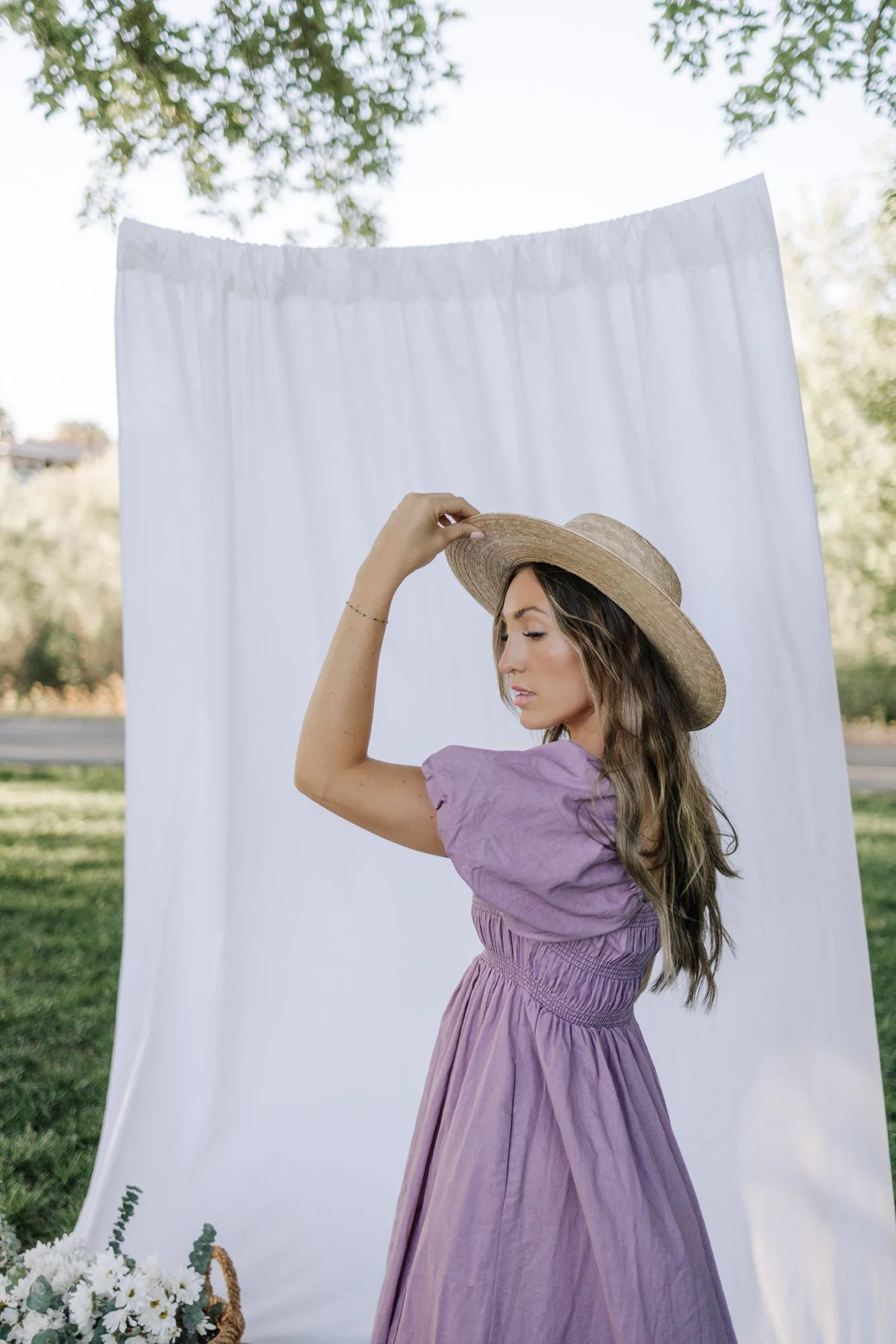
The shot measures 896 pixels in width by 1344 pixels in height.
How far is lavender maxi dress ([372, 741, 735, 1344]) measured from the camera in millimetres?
1239

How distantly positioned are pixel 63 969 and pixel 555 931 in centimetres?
355

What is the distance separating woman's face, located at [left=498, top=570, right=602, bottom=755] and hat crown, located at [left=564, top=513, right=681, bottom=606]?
0.10 metres

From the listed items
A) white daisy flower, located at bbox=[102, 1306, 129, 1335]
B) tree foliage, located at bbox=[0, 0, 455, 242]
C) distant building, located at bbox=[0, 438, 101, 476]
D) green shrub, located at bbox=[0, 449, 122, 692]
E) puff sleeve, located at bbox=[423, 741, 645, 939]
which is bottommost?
white daisy flower, located at bbox=[102, 1306, 129, 1335]

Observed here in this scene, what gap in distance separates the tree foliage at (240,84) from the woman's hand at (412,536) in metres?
3.10

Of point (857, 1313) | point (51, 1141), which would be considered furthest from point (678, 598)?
point (51, 1141)

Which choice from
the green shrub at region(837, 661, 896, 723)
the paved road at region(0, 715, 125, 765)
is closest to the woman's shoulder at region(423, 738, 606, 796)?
the green shrub at region(837, 661, 896, 723)

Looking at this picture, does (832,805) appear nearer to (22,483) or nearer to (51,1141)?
(51,1141)

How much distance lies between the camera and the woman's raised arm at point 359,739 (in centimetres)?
123

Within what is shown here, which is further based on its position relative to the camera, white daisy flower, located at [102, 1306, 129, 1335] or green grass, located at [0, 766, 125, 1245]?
green grass, located at [0, 766, 125, 1245]

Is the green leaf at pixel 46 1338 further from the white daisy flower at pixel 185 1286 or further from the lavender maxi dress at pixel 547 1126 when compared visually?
the lavender maxi dress at pixel 547 1126

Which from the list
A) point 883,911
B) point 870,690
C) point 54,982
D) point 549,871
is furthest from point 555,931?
point 870,690

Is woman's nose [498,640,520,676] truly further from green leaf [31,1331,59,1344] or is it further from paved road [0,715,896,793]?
paved road [0,715,896,793]

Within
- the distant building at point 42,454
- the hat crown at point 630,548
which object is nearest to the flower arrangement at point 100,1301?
the hat crown at point 630,548

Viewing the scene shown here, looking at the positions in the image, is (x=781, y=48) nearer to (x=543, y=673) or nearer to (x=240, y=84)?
(x=240, y=84)
